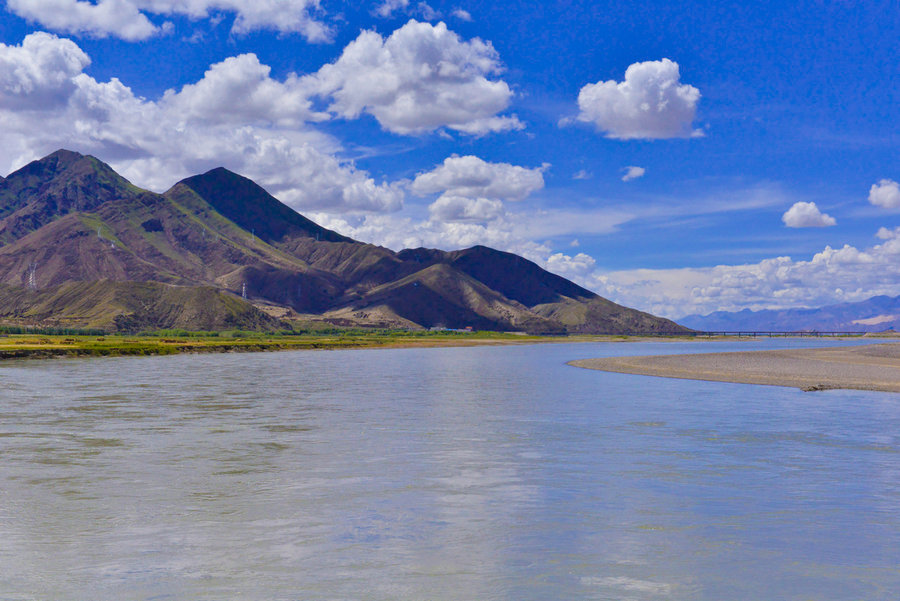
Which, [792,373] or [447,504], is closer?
[447,504]

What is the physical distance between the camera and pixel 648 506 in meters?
21.4

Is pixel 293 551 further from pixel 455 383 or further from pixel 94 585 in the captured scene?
pixel 455 383

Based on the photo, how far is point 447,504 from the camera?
2164 cm

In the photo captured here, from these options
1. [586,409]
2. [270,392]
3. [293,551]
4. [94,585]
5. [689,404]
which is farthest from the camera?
[270,392]

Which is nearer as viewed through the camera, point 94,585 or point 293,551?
point 94,585

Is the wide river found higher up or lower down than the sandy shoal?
lower down

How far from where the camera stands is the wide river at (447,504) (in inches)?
588

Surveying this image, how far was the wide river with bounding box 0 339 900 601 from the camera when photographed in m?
14.9

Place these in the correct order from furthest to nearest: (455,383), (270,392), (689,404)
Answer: (455,383), (270,392), (689,404)

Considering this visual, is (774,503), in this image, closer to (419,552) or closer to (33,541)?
(419,552)

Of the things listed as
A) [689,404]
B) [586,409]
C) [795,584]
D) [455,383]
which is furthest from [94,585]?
[455,383]

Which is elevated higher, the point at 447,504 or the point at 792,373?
the point at 792,373

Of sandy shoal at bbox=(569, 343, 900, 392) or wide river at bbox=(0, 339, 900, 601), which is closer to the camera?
wide river at bbox=(0, 339, 900, 601)

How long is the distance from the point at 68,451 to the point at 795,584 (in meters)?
27.3
